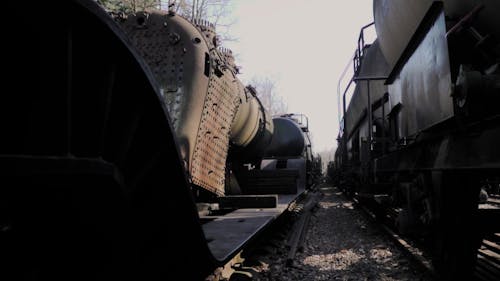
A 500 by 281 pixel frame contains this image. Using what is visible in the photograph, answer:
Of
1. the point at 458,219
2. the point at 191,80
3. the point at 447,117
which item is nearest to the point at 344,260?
the point at 458,219

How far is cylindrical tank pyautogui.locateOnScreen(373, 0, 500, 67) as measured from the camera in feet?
8.55

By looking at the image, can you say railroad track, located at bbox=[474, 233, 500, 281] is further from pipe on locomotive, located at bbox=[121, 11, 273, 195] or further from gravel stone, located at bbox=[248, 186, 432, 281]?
pipe on locomotive, located at bbox=[121, 11, 273, 195]

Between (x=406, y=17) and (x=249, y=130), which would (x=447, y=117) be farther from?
(x=249, y=130)

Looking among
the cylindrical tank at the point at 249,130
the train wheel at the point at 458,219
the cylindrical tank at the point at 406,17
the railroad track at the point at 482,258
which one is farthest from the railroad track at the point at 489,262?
the cylindrical tank at the point at 249,130

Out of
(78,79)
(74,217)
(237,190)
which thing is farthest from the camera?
(237,190)

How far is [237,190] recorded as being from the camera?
7.00m

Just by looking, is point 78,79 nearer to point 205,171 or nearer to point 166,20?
point 205,171

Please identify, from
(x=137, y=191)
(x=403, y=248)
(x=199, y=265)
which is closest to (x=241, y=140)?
(x=403, y=248)

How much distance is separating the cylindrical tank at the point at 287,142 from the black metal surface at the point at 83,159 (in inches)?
430

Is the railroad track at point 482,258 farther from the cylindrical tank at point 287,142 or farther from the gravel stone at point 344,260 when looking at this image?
the cylindrical tank at point 287,142

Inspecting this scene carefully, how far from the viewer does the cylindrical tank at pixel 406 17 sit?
2.61m

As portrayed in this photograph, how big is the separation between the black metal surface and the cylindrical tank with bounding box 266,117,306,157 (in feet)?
35.8

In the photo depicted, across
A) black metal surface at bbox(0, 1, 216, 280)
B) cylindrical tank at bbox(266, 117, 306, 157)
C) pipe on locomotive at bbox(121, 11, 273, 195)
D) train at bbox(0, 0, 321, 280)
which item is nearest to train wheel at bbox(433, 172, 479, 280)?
train at bbox(0, 0, 321, 280)

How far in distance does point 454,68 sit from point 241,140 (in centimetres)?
367
